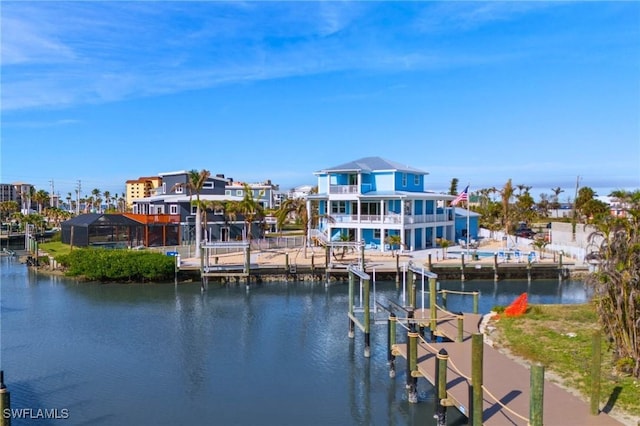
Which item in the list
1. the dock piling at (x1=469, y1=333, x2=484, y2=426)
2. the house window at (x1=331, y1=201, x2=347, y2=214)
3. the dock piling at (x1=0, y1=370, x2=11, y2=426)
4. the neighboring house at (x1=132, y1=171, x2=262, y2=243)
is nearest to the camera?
the dock piling at (x1=469, y1=333, x2=484, y2=426)

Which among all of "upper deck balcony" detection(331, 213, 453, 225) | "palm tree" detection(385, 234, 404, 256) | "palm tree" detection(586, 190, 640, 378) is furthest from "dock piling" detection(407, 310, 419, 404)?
"upper deck balcony" detection(331, 213, 453, 225)

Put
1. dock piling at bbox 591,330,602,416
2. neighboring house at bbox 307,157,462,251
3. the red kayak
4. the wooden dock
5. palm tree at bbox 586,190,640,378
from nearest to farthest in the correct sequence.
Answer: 1. dock piling at bbox 591,330,602,416
2. the wooden dock
3. palm tree at bbox 586,190,640,378
4. the red kayak
5. neighboring house at bbox 307,157,462,251

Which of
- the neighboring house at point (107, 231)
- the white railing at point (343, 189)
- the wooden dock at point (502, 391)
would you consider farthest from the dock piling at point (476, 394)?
the neighboring house at point (107, 231)

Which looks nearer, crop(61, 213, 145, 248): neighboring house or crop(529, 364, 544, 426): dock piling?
crop(529, 364, 544, 426): dock piling

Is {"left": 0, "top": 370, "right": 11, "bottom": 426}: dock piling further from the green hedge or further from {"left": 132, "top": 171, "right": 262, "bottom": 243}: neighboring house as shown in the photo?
{"left": 132, "top": 171, "right": 262, "bottom": 243}: neighboring house

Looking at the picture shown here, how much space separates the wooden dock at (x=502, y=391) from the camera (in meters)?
12.3

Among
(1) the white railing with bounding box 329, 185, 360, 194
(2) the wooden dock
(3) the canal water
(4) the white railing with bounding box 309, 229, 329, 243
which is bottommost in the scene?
(3) the canal water

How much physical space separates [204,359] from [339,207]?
103 ft

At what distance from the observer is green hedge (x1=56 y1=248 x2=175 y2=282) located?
38.4 meters

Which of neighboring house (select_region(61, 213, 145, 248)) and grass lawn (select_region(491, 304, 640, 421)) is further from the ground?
neighboring house (select_region(61, 213, 145, 248))

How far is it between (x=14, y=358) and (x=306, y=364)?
479 inches

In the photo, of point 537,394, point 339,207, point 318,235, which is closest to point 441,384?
point 537,394

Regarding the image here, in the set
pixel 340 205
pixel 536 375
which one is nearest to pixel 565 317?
pixel 536 375

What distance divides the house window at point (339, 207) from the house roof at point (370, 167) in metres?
3.28
